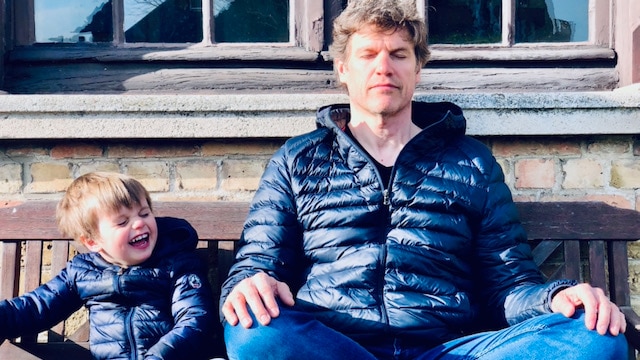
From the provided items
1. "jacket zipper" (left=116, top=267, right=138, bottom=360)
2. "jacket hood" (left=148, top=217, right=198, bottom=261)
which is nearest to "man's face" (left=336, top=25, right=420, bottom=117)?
"jacket hood" (left=148, top=217, right=198, bottom=261)

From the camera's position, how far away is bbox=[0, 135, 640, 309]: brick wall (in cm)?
290

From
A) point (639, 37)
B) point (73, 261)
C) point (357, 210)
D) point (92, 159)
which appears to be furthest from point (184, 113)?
point (639, 37)

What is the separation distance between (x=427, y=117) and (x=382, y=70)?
0.35m

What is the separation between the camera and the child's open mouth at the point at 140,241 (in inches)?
93.6

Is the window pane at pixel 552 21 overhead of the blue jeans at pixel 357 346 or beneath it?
overhead

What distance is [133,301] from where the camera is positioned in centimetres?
241

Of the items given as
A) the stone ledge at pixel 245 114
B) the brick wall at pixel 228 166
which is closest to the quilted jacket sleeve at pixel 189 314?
the brick wall at pixel 228 166

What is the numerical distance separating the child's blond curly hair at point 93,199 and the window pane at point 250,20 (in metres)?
0.96

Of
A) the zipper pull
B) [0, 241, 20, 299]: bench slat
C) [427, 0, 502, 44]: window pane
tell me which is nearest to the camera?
the zipper pull

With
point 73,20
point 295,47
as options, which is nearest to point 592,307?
point 295,47

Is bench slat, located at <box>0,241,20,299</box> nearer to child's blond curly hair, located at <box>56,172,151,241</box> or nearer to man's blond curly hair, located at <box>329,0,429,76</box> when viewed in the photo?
child's blond curly hair, located at <box>56,172,151,241</box>

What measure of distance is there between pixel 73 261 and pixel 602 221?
2.02m

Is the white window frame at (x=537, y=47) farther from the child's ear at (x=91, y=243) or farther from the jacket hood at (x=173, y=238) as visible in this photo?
the child's ear at (x=91, y=243)

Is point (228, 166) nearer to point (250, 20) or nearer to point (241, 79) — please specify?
point (241, 79)
